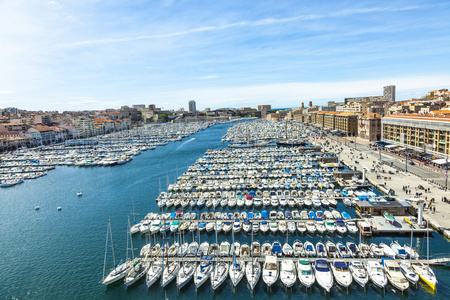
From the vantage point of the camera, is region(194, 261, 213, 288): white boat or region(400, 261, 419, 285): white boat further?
region(194, 261, 213, 288): white boat

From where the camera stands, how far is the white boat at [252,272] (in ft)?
67.5

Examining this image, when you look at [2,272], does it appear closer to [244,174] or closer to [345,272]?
[345,272]

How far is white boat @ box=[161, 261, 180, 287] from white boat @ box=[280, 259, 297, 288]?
8414 mm

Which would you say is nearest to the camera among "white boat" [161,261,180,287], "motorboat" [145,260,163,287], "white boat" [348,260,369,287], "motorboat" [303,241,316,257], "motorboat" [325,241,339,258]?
"white boat" [348,260,369,287]

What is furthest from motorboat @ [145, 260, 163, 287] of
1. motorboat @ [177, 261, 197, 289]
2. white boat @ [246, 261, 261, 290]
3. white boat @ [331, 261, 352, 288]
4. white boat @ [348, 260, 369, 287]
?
white boat @ [348, 260, 369, 287]

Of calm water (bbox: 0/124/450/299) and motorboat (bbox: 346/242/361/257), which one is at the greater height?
motorboat (bbox: 346/242/361/257)

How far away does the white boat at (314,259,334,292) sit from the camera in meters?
19.8

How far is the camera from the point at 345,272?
2075 cm

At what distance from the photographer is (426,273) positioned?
66.6 ft

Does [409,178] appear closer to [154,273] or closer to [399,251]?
[399,251]

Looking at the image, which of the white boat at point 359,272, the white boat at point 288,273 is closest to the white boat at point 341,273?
the white boat at point 359,272

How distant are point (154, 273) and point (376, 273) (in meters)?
17.0

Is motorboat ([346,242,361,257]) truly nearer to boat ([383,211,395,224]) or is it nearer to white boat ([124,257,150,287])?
boat ([383,211,395,224])

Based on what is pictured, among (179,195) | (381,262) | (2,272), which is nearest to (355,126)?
(179,195)
